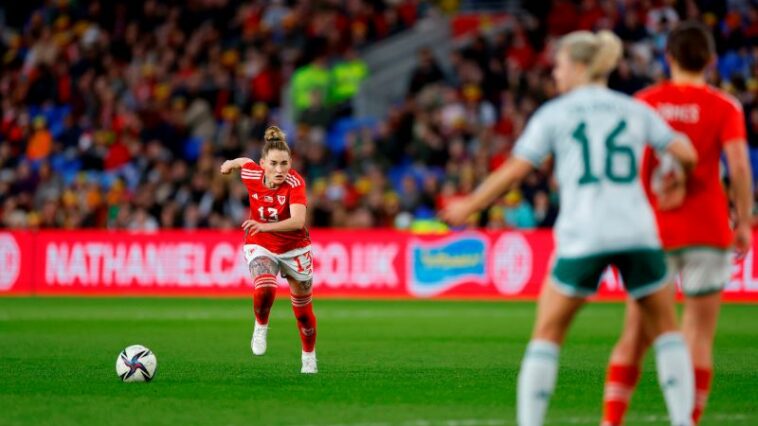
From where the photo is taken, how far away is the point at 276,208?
40.8 feet

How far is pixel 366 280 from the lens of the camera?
2517 cm

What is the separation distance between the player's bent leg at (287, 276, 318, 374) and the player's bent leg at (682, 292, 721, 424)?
4.90 metres

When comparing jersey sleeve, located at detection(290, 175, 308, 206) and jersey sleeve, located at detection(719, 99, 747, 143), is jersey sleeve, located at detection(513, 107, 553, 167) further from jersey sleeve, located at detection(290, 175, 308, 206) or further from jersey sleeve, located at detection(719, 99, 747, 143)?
jersey sleeve, located at detection(290, 175, 308, 206)

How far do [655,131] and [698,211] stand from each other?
2.76ft

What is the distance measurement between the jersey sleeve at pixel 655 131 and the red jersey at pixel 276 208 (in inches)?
228

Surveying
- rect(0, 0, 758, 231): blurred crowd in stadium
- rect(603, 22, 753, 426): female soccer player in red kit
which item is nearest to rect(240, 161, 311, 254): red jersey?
rect(603, 22, 753, 426): female soccer player in red kit

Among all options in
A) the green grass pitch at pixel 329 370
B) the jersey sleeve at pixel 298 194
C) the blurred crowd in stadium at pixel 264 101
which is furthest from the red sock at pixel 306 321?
the blurred crowd in stadium at pixel 264 101

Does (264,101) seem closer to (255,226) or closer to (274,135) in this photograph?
(274,135)

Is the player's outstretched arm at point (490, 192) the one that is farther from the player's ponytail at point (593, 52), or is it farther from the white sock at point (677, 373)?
the white sock at point (677, 373)

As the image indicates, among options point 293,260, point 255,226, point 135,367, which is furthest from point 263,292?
point 135,367

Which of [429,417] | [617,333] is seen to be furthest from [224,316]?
[429,417]

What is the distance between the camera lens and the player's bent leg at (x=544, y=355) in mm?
6852

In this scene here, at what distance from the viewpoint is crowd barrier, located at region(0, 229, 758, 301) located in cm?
2425

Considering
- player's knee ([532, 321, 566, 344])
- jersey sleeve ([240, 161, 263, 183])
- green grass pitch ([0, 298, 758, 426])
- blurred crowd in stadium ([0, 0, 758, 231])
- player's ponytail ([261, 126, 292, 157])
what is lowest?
green grass pitch ([0, 298, 758, 426])
